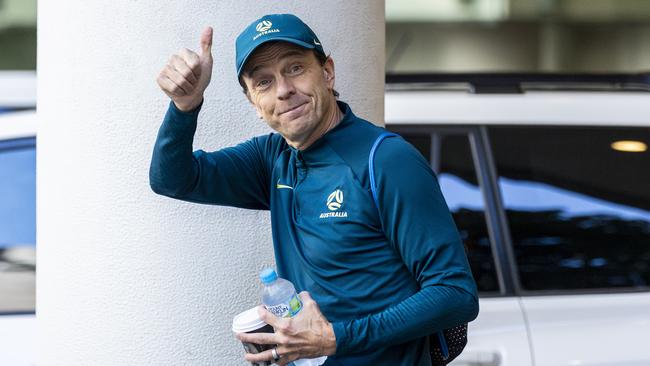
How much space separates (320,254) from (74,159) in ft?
3.34

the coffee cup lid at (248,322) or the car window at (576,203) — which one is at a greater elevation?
the car window at (576,203)

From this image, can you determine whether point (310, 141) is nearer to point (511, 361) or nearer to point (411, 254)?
point (411, 254)

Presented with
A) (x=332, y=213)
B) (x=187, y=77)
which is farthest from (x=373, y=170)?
(x=187, y=77)

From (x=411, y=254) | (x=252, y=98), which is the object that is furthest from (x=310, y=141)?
(x=411, y=254)

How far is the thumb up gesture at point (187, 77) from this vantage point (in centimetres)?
277

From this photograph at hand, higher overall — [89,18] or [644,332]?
[89,18]

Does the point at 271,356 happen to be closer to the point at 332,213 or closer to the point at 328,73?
the point at 332,213

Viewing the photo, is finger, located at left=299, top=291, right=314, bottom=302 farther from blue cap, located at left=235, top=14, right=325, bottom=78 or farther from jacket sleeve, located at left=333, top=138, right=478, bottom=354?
blue cap, located at left=235, top=14, right=325, bottom=78

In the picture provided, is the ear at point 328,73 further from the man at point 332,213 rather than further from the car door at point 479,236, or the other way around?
the car door at point 479,236

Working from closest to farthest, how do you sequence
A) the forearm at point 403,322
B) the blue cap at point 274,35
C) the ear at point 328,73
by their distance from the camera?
the forearm at point 403,322, the blue cap at point 274,35, the ear at point 328,73

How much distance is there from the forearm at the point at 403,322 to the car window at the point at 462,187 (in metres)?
2.12

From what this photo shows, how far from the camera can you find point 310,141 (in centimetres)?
278

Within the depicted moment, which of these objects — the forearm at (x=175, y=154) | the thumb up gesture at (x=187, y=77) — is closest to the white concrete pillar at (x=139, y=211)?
the forearm at (x=175, y=154)

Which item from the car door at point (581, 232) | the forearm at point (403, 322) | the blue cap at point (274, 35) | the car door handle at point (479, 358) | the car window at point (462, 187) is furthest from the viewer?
the car window at point (462, 187)
